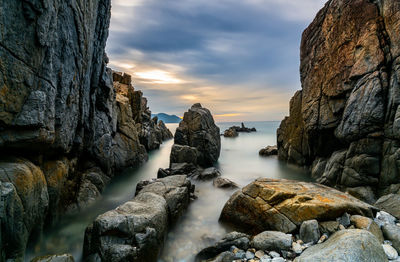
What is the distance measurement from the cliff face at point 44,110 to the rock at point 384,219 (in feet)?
40.3

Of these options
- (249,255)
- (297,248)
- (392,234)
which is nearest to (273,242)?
(297,248)

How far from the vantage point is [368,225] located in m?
6.00

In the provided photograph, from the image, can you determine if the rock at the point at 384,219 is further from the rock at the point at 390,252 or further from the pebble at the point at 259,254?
the pebble at the point at 259,254

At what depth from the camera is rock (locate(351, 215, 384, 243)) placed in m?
5.79

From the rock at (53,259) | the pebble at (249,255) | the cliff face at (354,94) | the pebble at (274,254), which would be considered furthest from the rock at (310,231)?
the cliff face at (354,94)

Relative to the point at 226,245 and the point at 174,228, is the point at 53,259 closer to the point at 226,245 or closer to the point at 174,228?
the point at 174,228

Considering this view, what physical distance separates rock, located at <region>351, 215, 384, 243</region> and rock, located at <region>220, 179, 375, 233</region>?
0.44 m

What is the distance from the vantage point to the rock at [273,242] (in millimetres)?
6133

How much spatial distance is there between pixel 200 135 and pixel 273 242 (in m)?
18.0

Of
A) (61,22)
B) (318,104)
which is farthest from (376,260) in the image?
(318,104)

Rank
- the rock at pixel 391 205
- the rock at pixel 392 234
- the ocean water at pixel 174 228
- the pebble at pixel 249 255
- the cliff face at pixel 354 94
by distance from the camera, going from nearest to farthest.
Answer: the rock at pixel 392 234 < the pebble at pixel 249 255 < the rock at pixel 391 205 < the ocean water at pixel 174 228 < the cliff face at pixel 354 94

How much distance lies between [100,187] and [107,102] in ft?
25.9

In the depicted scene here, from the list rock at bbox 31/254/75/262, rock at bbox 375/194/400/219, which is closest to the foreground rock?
rock at bbox 31/254/75/262

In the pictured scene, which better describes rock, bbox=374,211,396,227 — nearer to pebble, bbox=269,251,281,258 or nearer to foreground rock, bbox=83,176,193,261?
pebble, bbox=269,251,281,258
